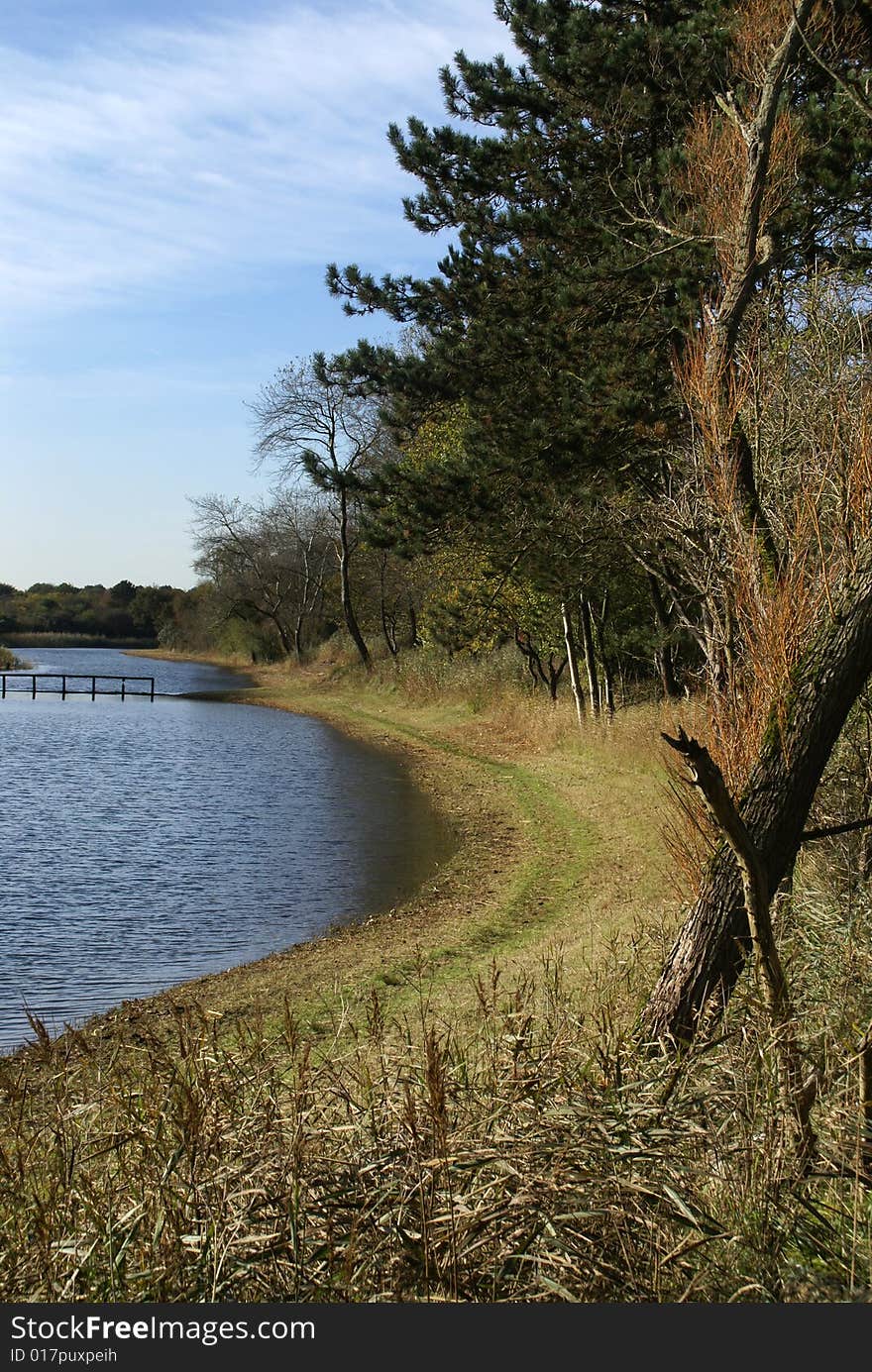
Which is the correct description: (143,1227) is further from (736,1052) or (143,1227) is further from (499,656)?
(499,656)

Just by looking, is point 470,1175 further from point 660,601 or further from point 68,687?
point 68,687

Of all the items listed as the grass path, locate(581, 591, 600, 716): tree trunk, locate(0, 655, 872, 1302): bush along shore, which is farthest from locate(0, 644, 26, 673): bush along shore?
locate(0, 655, 872, 1302): bush along shore

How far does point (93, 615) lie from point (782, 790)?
104226 millimetres

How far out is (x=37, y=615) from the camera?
104000mm

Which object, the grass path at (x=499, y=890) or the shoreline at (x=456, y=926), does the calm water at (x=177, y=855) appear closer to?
the shoreline at (x=456, y=926)

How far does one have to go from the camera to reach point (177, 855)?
52.3 ft

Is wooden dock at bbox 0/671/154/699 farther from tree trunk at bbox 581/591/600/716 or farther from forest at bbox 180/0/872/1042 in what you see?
forest at bbox 180/0/872/1042

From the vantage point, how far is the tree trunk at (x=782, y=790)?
513cm

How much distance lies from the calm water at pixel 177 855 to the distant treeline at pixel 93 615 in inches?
2825

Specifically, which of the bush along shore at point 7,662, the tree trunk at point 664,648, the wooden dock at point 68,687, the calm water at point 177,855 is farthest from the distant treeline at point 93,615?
the tree trunk at point 664,648

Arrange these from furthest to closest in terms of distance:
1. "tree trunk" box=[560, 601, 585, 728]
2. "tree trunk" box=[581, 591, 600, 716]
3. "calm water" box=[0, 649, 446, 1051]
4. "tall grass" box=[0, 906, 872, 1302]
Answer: "tree trunk" box=[560, 601, 585, 728]
"tree trunk" box=[581, 591, 600, 716]
"calm water" box=[0, 649, 446, 1051]
"tall grass" box=[0, 906, 872, 1302]

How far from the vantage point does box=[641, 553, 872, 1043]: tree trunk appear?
5.13m

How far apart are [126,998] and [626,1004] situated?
5.10 metres

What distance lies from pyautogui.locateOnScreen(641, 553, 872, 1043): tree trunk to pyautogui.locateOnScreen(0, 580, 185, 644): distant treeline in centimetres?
9503
